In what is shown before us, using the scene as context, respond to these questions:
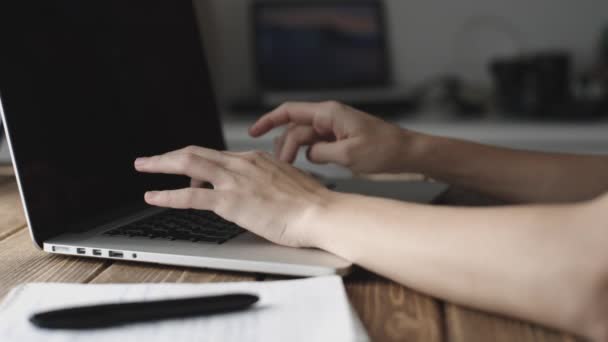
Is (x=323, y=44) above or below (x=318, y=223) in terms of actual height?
above

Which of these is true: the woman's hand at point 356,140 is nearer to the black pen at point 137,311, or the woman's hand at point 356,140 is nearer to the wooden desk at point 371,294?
the wooden desk at point 371,294

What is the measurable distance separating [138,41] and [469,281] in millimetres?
579

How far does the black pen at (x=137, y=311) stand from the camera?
43 cm

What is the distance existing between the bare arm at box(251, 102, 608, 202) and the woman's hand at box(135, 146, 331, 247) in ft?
0.62

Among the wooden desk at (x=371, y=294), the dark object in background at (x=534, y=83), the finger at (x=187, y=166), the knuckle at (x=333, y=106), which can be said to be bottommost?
the dark object in background at (x=534, y=83)

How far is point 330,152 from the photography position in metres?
0.84

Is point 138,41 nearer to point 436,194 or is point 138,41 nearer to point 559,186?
point 436,194

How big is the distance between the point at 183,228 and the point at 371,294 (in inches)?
9.0

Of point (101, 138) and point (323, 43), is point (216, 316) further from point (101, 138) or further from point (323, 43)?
point (323, 43)

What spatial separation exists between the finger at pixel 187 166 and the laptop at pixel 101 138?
6cm

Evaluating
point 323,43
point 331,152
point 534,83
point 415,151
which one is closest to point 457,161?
point 415,151

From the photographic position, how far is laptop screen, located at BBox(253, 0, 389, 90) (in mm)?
2592

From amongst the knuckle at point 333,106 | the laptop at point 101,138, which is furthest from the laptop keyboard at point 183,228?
the knuckle at point 333,106

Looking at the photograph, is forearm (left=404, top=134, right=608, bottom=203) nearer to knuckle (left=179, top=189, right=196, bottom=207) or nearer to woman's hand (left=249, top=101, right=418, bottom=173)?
woman's hand (left=249, top=101, right=418, bottom=173)
